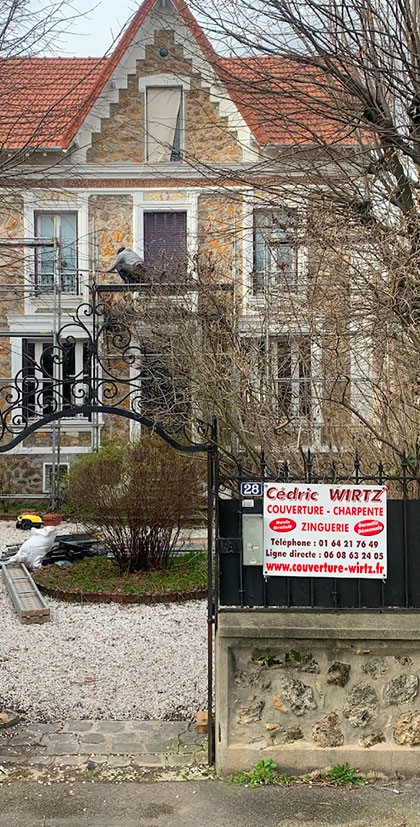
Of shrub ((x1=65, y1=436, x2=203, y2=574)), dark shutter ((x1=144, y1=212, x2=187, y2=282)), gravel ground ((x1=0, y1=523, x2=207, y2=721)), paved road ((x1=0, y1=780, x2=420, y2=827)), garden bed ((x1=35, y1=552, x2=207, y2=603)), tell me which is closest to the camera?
paved road ((x1=0, y1=780, x2=420, y2=827))

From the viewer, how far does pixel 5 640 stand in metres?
8.23

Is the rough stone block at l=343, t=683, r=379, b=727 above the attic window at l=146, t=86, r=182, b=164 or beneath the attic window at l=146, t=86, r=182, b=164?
beneath

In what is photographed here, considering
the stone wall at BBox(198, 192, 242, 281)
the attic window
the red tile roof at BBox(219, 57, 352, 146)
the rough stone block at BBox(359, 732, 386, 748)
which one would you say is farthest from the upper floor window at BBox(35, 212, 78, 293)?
the rough stone block at BBox(359, 732, 386, 748)

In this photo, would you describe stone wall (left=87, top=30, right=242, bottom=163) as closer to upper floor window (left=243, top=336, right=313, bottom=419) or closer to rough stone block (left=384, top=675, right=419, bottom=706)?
upper floor window (left=243, top=336, right=313, bottom=419)

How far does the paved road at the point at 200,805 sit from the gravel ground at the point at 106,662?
4.56 feet

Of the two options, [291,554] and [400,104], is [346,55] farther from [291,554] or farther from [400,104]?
[291,554]

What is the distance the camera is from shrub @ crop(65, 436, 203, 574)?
10414 millimetres

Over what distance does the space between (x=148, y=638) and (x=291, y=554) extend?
361 centimetres

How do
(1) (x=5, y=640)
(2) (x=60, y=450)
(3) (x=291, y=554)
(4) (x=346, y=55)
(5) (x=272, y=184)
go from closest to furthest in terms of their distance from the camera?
(3) (x=291, y=554) < (4) (x=346, y=55) < (5) (x=272, y=184) < (1) (x=5, y=640) < (2) (x=60, y=450)

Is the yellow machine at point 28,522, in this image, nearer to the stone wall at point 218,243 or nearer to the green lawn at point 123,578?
the green lawn at point 123,578

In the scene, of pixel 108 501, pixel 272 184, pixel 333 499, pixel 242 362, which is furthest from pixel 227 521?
pixel 108 501

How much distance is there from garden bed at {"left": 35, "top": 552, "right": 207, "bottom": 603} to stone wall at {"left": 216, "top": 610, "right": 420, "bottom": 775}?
4.78 m

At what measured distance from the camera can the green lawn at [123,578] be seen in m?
9.97

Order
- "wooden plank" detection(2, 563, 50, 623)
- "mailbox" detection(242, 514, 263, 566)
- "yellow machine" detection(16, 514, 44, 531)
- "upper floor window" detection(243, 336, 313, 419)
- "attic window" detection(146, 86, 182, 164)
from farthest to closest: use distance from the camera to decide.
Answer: "attic window" detection(146, 86, 182, 164) < "yellow machine" detection(16, 514, 44, 531) < "wooden plank" detection(2, 563, 50, 623) < "upper floor window" detection(243, 336, 313, 419) < "mailbox" detection(242, 514, 263, 566)
